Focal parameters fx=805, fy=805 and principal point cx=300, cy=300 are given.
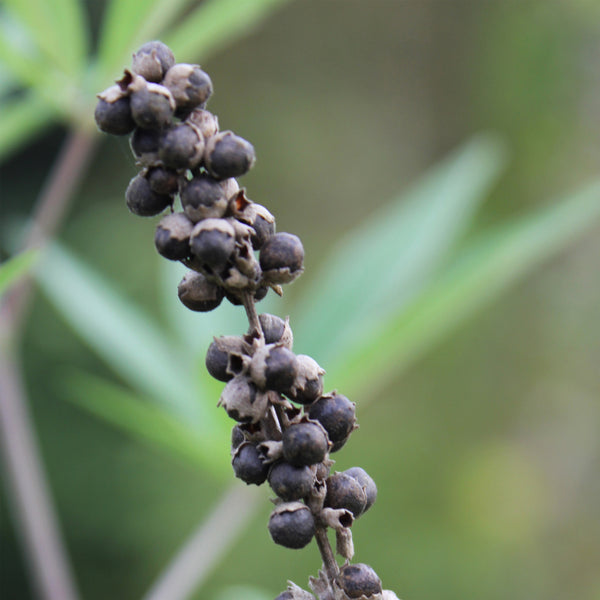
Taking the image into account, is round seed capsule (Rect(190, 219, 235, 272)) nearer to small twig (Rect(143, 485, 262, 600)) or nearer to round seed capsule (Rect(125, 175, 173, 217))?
round seed capsule (Rect(125, 175, 173, 217))

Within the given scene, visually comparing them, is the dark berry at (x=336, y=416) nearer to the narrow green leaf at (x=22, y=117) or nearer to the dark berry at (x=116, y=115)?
the dark berry at (x=116, y=115)

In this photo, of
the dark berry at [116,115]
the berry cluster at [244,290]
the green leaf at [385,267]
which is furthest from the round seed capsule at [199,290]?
the green leaf at [385,267]

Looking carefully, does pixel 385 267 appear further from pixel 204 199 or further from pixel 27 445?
pixel 204 199

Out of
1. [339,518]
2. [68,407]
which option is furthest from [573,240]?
[339,518]

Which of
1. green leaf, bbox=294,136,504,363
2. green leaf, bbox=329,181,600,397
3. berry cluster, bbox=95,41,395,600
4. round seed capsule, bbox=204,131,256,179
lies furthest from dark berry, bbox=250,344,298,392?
green leaf, bbox=294,136,504,363

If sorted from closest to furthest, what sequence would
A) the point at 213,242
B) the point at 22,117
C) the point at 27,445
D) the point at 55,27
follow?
the point at 213,242 → the point at 55,27 → the point at 27,445 → the point at 22,117

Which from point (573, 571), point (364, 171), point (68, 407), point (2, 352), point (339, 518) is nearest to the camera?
point (339, 518)

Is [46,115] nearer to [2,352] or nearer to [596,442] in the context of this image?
[2,352]

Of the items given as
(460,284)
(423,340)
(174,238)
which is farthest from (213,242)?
(423,340)
